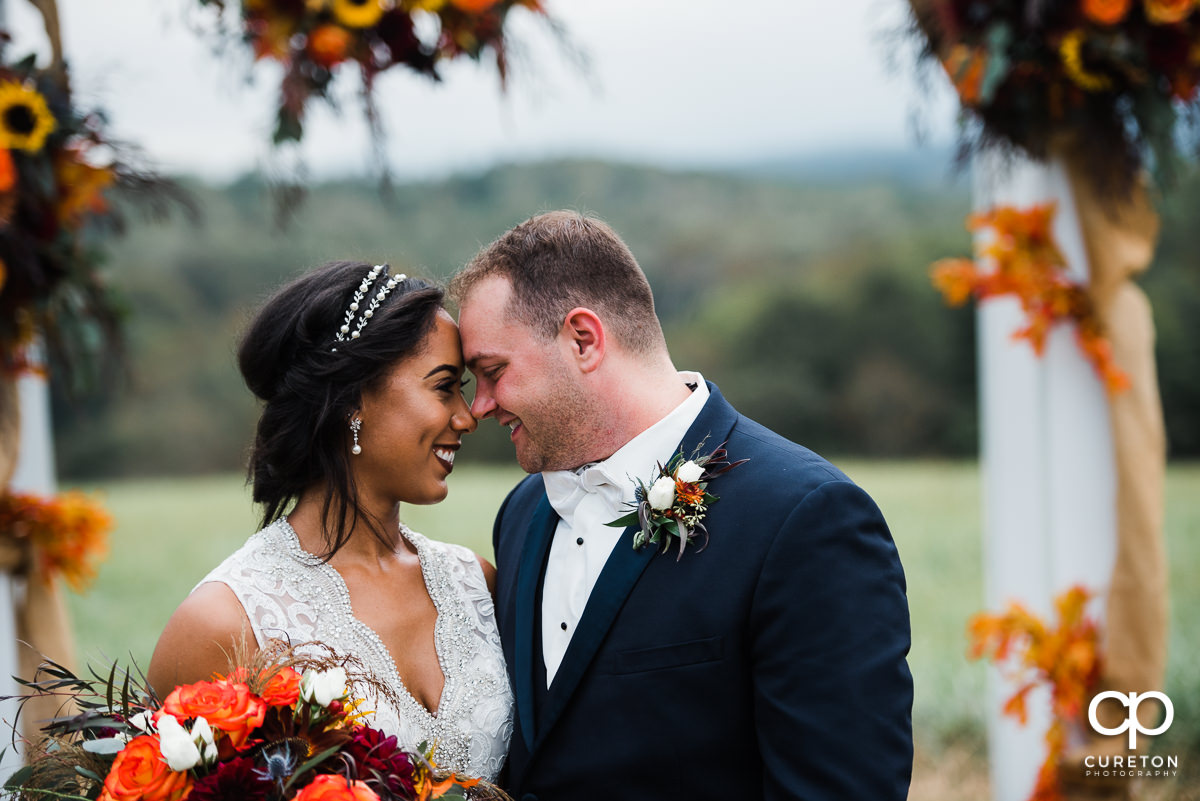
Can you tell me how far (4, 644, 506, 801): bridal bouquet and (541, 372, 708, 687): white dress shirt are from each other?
2.04 feet

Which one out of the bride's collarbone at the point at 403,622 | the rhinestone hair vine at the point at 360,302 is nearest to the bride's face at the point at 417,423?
the rhinestone hair vine at the point at 360,302

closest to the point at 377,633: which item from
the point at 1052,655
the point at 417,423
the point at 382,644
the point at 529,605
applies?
the point at 382,644

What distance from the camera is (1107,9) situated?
3.47 meters

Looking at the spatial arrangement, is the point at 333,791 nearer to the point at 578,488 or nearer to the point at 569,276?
the point at 578,488

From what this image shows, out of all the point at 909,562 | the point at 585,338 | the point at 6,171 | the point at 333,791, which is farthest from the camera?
the point at 909,562

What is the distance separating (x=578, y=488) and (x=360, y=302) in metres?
0.75

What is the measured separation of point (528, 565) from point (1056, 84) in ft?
8.54

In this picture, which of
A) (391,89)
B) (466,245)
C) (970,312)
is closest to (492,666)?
(391,89)

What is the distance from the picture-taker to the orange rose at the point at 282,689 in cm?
186

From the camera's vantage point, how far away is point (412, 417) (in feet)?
8.80

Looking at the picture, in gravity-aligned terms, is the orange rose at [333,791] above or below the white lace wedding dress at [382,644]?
above

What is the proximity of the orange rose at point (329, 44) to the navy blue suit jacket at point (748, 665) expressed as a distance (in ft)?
6.30

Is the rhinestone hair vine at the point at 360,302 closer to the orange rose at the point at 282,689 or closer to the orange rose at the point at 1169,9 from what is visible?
the orange rose at the point at 282,689

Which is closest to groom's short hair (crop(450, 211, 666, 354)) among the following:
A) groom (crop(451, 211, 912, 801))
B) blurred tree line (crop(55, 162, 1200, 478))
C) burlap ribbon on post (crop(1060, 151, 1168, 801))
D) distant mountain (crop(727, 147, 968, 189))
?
groom (crop(451, 211, 912, 801))
